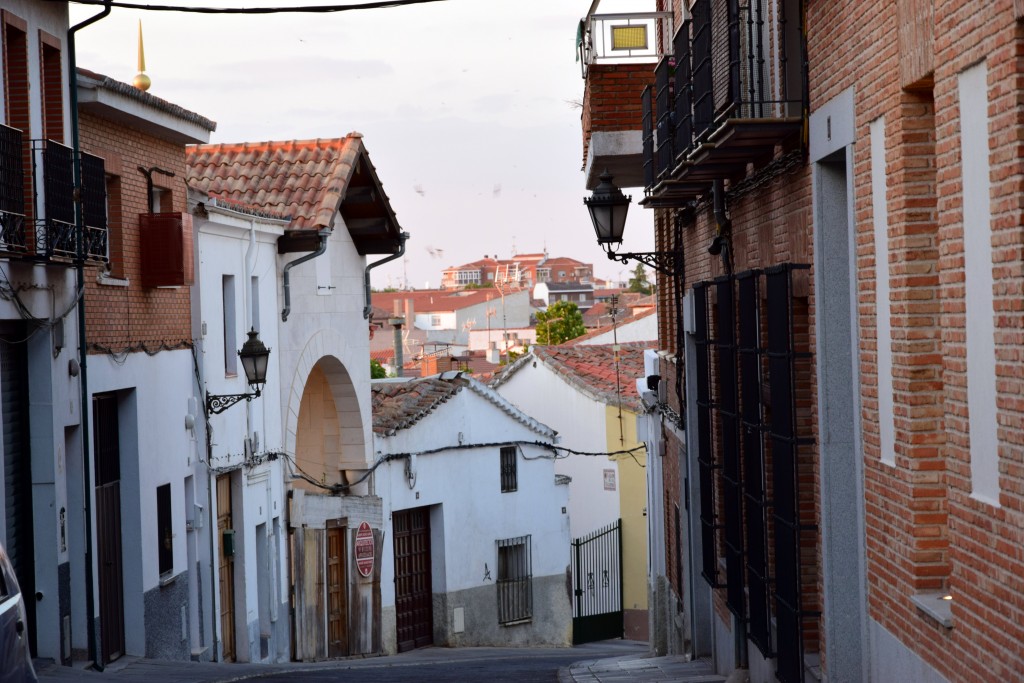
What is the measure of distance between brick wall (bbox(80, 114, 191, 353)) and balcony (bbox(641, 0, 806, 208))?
606 cm

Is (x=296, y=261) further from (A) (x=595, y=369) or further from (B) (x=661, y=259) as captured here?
(A) (x=595, y=369)

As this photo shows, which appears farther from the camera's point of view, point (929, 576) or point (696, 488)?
point (696, 488)

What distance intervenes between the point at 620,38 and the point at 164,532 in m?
7.52

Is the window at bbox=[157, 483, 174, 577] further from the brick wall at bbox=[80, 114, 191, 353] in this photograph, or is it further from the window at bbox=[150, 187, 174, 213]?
the window at bbox=[150, 187, 174, 213]

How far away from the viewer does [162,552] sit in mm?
16094

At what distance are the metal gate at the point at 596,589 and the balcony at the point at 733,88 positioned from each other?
19642mm

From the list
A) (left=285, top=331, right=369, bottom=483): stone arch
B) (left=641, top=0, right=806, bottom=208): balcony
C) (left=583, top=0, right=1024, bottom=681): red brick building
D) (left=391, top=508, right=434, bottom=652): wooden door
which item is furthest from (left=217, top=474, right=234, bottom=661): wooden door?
(left=641, top=0, right=806, bottom=208): balcony

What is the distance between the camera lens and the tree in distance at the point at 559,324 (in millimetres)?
64562

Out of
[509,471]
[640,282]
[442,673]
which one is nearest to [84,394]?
[442,673]

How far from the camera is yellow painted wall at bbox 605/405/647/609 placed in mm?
35438

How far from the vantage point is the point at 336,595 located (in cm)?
2242

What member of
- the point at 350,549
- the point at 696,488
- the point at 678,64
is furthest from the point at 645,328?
the point at 678,64

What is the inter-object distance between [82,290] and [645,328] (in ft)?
126

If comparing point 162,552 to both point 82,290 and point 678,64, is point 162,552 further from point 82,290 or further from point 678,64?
point 678,64
